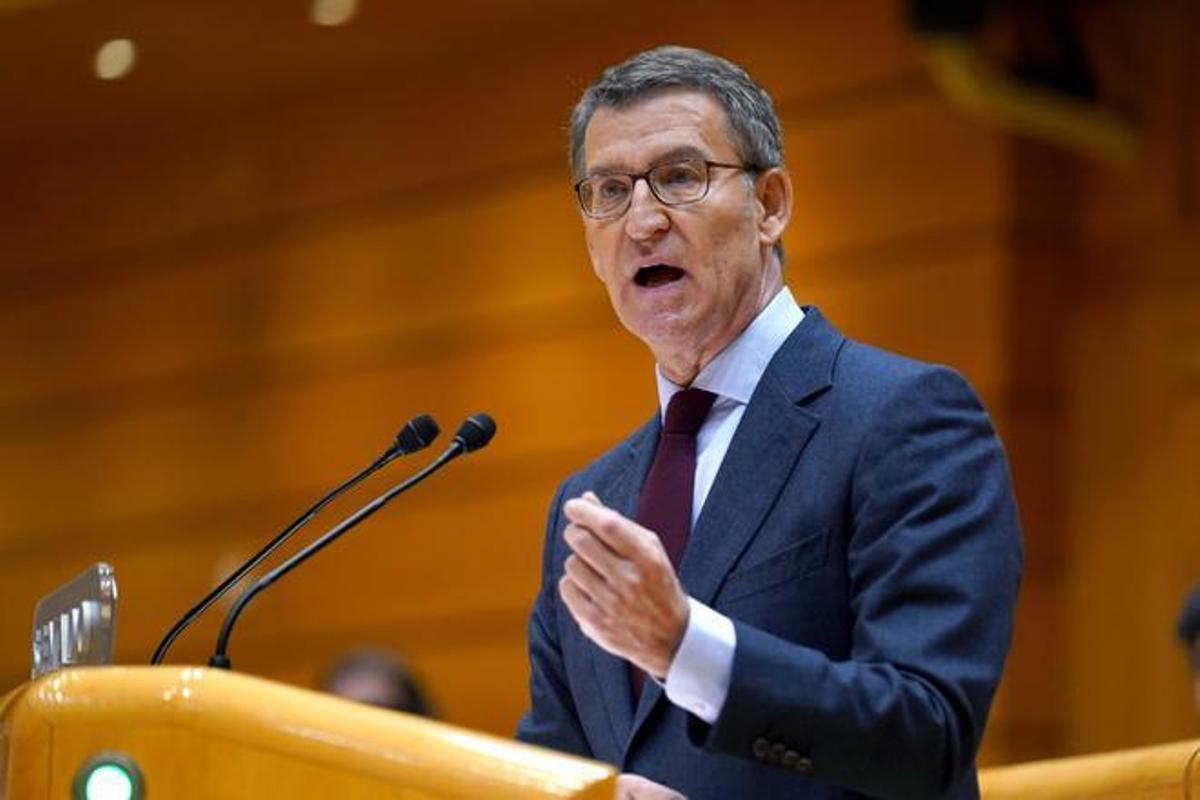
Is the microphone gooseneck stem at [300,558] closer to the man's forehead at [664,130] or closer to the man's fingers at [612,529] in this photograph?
the man's forehead at [664,130]

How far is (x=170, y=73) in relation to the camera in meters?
7.86

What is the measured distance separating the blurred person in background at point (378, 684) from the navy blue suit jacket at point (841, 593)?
7.62 ft

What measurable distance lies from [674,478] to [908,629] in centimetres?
40

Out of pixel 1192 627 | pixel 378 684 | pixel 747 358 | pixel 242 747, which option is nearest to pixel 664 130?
pixel 747 358

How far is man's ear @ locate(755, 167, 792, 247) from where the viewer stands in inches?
103

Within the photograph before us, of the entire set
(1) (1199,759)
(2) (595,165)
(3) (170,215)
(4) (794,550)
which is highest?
(3) (170,215)

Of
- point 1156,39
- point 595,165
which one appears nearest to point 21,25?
Answer: point 1156,39

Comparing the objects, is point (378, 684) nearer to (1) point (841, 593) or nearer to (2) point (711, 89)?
(2) point (711, 89)

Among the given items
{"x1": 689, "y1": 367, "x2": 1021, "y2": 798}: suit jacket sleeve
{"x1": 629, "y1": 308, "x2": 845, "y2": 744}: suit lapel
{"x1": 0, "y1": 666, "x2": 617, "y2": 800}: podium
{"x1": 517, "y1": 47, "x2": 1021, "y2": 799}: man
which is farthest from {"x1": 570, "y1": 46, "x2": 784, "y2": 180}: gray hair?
{"x1": 0, "y1": 666, "x2": 617, "y2": 800}: podium

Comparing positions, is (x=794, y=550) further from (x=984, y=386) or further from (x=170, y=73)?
(x=170, y=73)

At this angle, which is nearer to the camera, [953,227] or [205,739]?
[205,739]

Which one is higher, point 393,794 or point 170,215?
point 170,215

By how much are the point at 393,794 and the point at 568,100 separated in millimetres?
5513

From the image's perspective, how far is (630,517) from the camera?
2574 mm
